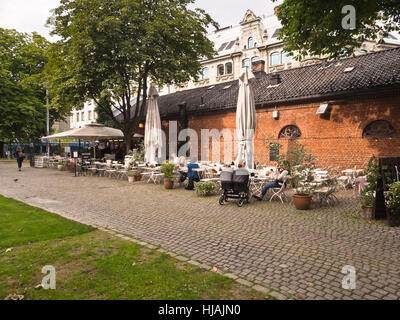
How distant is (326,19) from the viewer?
834 centimetres

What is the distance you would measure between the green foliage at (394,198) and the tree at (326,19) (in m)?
5.05

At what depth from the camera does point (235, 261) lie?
14.1ft

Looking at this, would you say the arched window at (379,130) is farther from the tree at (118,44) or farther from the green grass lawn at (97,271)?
the green grass lawn at (97,271)

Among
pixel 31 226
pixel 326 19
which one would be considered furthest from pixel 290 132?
pixel 31 226

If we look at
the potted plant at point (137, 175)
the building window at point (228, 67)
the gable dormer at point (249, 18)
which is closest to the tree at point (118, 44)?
the potted plant at point (137, 175)

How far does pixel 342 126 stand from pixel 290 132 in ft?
8.73

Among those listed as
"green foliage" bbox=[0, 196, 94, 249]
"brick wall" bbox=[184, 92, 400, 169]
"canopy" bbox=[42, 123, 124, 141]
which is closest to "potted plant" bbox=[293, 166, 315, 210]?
"green foliage" bbox=[0, 196, 94, 249]

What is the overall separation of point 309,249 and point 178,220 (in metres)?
3.12

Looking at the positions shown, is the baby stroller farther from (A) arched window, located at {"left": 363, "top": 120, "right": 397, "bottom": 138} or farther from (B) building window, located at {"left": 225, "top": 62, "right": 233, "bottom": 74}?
(B) building window, located at {"left": 225, "top": 62, "right": 233, "bottom": 74}

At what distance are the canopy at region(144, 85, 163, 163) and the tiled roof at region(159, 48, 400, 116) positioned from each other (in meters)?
4.48

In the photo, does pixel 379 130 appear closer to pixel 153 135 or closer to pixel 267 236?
pixel 267 236

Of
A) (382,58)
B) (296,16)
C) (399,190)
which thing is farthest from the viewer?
(382,58)
